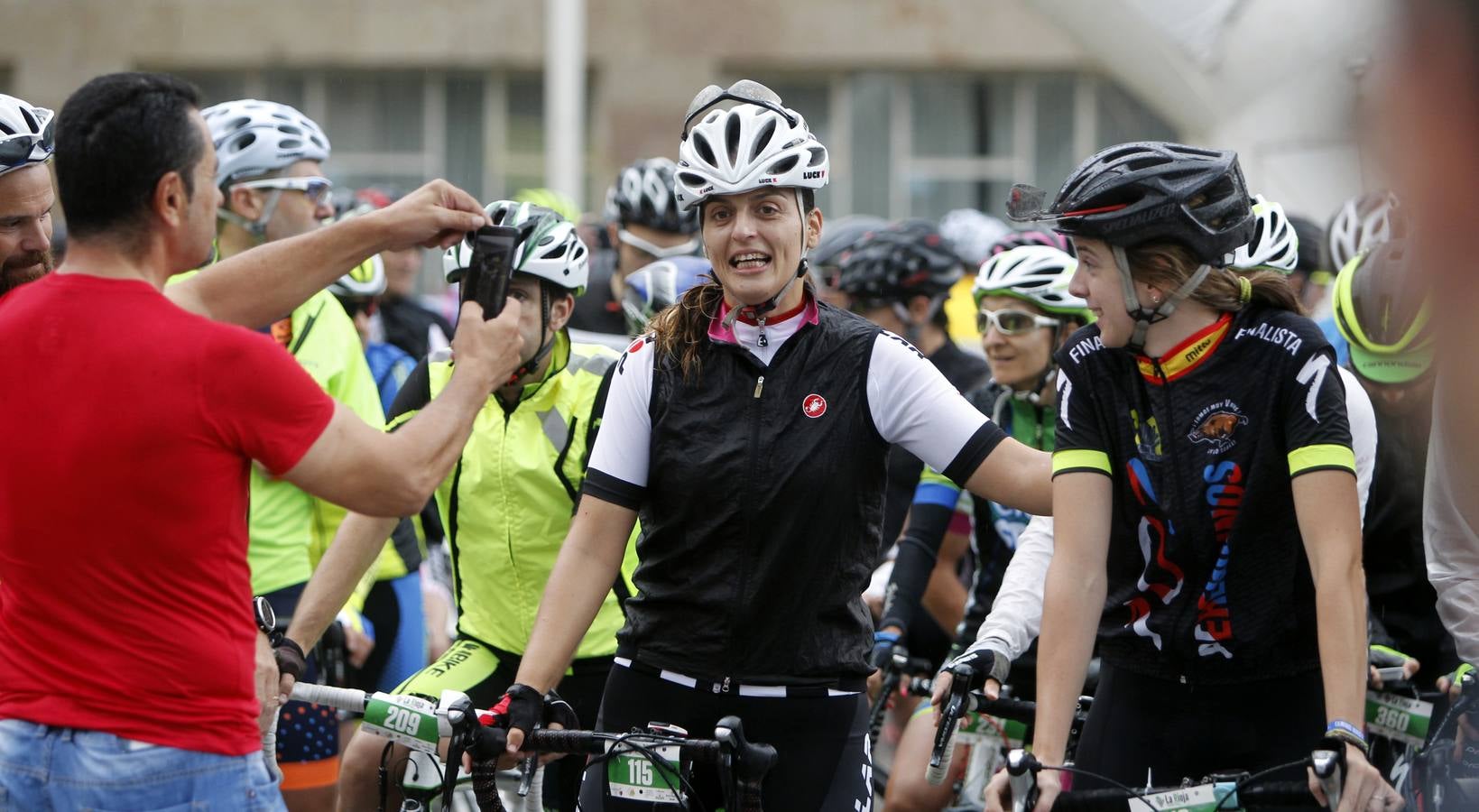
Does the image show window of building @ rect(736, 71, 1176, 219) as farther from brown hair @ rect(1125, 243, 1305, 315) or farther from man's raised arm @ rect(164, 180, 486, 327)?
man's raised arm @ rect(164, 180, 486, 327)

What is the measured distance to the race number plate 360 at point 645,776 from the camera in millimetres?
4121

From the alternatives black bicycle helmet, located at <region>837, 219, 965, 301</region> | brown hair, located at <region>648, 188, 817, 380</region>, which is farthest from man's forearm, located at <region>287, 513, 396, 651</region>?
black bicycle helmet, located at <region>837, 219, 965, 301</region>

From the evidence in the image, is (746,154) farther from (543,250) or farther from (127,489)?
(127,489)

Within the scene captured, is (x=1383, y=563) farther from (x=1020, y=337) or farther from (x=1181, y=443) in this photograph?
(x=1181, y=443)

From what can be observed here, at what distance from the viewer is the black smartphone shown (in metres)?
3.88

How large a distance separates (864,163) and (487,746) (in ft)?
82.8

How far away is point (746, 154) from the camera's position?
4.45m

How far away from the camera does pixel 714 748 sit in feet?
13.2

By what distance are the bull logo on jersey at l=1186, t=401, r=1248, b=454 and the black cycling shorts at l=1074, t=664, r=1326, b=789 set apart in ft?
1.99

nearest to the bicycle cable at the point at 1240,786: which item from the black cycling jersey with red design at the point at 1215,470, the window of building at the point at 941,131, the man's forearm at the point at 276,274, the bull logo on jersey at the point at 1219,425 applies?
the black cycling jersey with red design at the point at 1215,470

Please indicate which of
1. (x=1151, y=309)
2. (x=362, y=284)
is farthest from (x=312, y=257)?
(x=362, y=284)

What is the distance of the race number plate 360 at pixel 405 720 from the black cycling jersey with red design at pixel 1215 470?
1.72m

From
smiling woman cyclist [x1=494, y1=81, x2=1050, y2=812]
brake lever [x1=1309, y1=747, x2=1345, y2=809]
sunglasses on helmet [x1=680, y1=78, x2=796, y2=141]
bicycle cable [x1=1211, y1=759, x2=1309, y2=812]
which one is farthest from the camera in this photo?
sunglasses on helmet [x1=680, y1=78, x2=796, y2=141]

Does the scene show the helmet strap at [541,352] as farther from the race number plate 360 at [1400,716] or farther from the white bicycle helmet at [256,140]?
the race number plate 360 at [1400,716]
